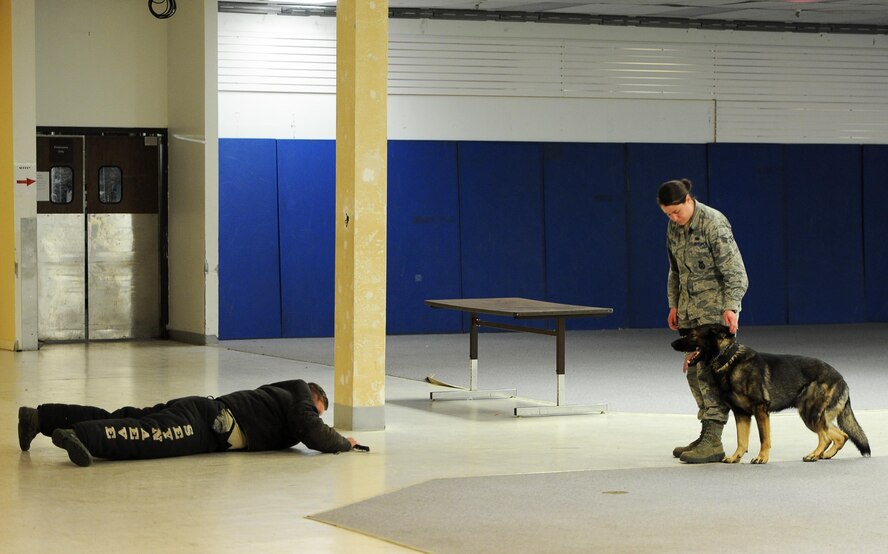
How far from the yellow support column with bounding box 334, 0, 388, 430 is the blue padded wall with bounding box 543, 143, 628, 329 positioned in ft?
25.8

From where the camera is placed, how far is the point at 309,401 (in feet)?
23.3

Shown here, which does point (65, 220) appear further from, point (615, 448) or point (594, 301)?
point (615, 448)

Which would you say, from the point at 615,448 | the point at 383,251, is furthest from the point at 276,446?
the point at 615,448

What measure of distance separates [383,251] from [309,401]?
4.39ft

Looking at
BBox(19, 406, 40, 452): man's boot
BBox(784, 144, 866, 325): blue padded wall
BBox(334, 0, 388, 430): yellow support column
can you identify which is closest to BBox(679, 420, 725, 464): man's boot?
BBox(334, 0, 388, 430): yellow support column

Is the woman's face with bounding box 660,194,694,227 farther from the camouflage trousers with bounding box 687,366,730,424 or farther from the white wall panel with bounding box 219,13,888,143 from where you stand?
the white wall panel with bounding box 219,13,888,143

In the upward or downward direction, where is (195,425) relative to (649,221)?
downward

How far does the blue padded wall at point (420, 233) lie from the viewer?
49.8 ft

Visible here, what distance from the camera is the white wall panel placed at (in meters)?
14.7

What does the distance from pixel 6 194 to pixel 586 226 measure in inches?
270

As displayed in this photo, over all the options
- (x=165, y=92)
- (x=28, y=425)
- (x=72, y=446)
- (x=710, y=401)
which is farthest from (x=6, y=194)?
(x=710, y=401)

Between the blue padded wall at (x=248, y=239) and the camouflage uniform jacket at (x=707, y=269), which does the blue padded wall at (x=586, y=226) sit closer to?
the blue padded wall at (x=248, y=239)

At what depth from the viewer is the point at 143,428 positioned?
269 inches

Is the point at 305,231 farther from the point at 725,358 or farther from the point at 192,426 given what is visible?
the point at 725,358
